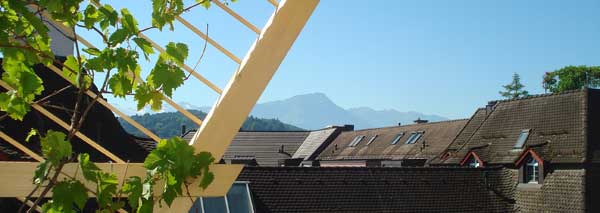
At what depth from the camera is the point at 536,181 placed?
2209 cm

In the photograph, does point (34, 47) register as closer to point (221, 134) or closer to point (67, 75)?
point (67, 75)

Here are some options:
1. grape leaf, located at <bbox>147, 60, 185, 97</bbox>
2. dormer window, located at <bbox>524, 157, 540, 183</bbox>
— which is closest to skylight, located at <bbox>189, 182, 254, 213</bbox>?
dormer window, located at <bbox>524, 157, 540, 183</bbox>

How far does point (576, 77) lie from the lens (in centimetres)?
6003

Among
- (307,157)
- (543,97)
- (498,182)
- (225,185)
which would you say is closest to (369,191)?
(498,182)

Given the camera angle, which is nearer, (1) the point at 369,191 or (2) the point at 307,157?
(1) the point at 369,191

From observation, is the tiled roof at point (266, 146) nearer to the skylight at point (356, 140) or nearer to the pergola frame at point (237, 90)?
the skylight at point (356, 140)

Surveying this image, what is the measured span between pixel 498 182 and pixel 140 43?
21924 millimetres

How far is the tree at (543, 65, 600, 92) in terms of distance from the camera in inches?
2338

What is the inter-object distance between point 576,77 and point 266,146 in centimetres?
2861

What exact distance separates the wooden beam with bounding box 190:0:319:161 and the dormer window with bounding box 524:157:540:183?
70.9 ft

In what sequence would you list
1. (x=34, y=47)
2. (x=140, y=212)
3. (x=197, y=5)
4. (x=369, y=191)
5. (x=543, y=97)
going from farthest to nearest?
(x=543, y=97) < (x=369, y=191) < (x=197, y=5) < (x=34, y=47) < (x=140, y=212)

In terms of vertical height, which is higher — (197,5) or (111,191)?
(197,5)

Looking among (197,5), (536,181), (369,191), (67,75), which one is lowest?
(67,75)

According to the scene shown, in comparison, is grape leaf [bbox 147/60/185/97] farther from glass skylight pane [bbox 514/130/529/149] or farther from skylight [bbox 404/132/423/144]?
skylight [bbox 404/132/423/144]
